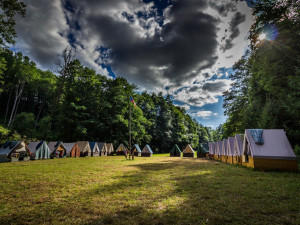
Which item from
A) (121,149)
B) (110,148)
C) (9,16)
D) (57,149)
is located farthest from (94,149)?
(9,16)

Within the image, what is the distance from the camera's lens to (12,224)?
289 centimetres

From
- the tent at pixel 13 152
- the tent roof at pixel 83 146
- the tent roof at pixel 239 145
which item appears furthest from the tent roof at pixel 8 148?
the tent roof at pixel 239 145

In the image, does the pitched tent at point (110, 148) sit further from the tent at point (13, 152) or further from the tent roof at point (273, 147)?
the tent roof at point (273, 147)

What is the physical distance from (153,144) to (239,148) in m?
36.7

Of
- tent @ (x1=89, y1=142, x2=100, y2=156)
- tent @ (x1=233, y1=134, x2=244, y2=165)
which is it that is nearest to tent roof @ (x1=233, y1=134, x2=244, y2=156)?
tent @ (x1=233, y1=134, x2=244, y2=165)

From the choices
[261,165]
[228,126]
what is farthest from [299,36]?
[228,126]

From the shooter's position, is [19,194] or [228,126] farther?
[228,126]

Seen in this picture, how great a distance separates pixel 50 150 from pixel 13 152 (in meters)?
4.93

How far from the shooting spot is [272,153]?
10.0m

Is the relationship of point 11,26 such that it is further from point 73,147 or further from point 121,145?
point 121,145

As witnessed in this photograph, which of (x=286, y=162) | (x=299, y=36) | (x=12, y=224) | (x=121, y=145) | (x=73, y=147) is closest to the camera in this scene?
(x=12, y=224)

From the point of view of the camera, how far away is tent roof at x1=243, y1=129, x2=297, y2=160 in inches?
383

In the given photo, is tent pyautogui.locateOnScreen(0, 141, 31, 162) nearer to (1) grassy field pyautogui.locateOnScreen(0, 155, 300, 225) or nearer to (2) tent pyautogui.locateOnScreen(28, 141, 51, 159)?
(2) tent pyautogui.locateOnScreen(28, 141, 51, 159)

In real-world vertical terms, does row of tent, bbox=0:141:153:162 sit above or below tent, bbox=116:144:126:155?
above
